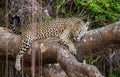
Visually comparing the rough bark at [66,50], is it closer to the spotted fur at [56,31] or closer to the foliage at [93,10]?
the spotted fur at [56,31]

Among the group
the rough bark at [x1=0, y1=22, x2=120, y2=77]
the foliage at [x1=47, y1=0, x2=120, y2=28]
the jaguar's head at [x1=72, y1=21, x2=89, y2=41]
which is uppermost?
the foliage at [x1=47, y1=0, x2=120, y2=28]

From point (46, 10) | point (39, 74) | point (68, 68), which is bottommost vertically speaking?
point (39, 74)

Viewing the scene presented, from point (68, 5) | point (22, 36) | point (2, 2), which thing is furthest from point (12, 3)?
point (22, 36)

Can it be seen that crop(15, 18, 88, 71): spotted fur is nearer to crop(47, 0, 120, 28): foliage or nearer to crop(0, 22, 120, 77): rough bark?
crop(0, 22, 120, 77): rough bark

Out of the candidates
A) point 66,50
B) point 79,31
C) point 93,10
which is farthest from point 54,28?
point 93,10

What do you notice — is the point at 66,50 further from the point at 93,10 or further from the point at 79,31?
the point at 93,10

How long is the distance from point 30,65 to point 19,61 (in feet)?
1.06

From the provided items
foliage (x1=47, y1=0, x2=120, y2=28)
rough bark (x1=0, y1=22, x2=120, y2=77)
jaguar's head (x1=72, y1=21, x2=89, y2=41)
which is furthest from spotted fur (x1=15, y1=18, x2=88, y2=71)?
foliage (x1=47, y1=0, x2=120, y2=28)

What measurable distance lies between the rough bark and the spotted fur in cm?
10

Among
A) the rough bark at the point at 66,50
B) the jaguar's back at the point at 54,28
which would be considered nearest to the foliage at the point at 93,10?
the jaguar's back at the point at 54,28

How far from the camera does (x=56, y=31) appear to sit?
5.86 metres

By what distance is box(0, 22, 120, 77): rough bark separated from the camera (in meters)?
4.88

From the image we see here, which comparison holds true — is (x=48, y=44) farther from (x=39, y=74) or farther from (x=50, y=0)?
(x=50, y=0)

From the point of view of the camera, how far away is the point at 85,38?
5480 millimetres
